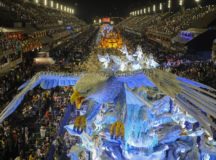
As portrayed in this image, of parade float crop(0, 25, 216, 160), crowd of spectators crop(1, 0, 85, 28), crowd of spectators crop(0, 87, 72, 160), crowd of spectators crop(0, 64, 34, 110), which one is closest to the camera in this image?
parade float crop(0, 25, 216, 160)

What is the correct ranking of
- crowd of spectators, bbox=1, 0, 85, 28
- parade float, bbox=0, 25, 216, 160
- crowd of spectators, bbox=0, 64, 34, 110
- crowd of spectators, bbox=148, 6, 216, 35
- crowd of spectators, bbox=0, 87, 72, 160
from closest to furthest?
1. parade float, bbox=0, 25, 216, 160
2. crowd of spectators, bbox=0, 87, 72, 160
3. crowd of spectators, bbox=0, 64, 34, 110
4. crowd of spectators, bbox=1, 0, 85, 28
5. crowd of spectators, bbox=148, 6, 216, 35

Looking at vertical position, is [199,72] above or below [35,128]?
above

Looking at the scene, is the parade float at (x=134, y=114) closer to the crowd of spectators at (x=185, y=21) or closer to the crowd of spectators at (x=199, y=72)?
the crowd of spectators at (x=199, y=72)

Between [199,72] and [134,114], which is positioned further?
[199,72]

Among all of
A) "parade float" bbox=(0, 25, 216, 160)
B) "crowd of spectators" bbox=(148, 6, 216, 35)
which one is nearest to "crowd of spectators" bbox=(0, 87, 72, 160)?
"parade float" bbox=(0, 25, 216, 160)

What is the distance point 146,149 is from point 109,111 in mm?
1385

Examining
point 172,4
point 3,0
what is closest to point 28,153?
point 3,0

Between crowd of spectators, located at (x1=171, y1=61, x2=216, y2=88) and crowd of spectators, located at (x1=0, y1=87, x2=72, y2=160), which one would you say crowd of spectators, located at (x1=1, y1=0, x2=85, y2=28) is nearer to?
crowd of spectators, located at (x1=171, y1=61, x2=216, y2=88)

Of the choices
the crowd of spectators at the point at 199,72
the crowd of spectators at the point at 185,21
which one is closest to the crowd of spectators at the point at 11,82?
the crowd of spectators at the point at 199,72

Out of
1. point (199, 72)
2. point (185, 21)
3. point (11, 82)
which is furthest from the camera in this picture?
point (185, 21)

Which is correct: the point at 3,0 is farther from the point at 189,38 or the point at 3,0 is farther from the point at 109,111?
the point at 109,111

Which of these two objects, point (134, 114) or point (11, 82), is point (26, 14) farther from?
point (134, 114)

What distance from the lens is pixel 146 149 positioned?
1007 centimetres

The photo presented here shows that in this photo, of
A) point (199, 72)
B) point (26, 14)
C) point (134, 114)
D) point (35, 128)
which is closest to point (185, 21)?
point (26, 14)
